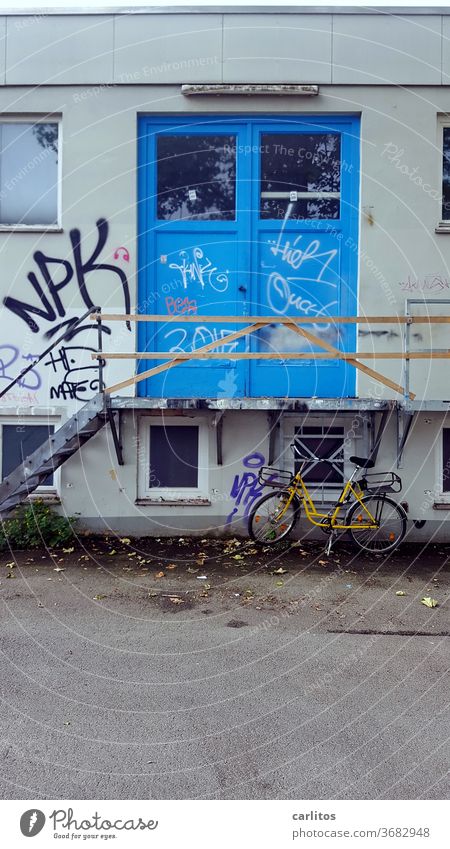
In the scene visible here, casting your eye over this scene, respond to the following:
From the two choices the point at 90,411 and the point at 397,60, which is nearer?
the point at 90,411

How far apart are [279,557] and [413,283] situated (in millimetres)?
3455

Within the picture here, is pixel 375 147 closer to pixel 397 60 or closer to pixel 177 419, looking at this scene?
pixel 397 60

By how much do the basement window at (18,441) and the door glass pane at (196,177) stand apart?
291 cm

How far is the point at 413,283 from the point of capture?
844 cm

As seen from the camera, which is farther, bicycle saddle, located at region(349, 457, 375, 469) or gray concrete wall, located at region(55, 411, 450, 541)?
gray concrete wall, located at region(55, 411, 450, 541)

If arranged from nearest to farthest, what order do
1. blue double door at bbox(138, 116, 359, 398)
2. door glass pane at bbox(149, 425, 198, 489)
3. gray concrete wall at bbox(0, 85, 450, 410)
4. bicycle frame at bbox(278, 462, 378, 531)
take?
1. bicycle frame at bbox(278, 462, 378, 531)
2. gray concrete wall at bbox(0, 85, 450, 410)
3. blue double door at bbox(138, 116, 359, 398)
4. door glass pane at bbox(149, 425, 198, 489)

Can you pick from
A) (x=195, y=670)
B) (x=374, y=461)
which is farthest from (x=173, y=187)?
(x=195, y=670)

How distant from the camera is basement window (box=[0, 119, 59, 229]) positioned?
8.70m

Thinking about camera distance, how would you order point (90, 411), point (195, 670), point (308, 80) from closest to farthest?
point (195, 670) < point (90, 411) < point (308, 80)

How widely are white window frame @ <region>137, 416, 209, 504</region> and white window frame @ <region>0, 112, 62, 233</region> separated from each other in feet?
8.08

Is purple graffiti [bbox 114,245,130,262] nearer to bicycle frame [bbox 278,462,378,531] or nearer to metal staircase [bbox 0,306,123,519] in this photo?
metal staircase [bbox 0,306,123,519]

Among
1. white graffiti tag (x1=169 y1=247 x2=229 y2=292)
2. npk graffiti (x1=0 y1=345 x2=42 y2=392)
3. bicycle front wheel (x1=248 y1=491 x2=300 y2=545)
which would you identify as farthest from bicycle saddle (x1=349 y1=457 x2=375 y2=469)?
npk graffiti (x1=0 y1=345 x2=42 y2=392)

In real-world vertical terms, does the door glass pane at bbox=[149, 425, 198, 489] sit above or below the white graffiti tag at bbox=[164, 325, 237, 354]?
below

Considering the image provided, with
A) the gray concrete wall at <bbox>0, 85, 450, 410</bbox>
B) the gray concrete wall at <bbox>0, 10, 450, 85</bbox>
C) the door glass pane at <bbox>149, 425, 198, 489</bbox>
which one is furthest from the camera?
the door glass pane at <bbox>149, 425, 198, 489</bbox>
